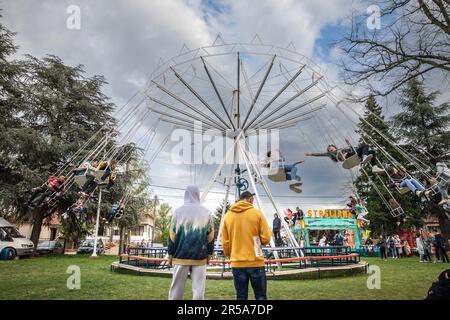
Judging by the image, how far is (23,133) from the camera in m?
Result: 23.8

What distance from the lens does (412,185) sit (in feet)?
35.9

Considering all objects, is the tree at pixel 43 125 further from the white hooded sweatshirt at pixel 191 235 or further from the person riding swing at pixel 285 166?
the white hooded sweatshirt at pixel 191 235

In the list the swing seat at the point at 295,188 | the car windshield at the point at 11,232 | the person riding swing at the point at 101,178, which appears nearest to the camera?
the person riding swing at the point at 101,178

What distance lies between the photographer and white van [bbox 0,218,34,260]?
20109 mm

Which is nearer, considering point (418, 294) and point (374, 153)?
point (418, 294)

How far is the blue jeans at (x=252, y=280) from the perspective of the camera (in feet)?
14.5

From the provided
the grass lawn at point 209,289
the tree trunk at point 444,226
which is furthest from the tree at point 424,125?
the grass lawn at point 209,289

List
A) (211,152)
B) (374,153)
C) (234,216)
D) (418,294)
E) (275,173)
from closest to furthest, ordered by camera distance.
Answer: (234,216)
(418,294)
(374,153)
(275,173)
(211,152)

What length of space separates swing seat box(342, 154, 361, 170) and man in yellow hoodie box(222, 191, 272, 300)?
8.42 m

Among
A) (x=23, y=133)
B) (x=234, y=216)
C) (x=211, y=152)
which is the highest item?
(x=23, y=133)

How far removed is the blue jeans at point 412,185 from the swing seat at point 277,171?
16.2 ft
